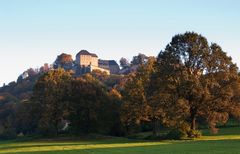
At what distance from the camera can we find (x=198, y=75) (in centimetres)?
6544

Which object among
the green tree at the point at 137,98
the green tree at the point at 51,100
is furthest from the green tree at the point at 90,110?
the green tree at the point at 137,98

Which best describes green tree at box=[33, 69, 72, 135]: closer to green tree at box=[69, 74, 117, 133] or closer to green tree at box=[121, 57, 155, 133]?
green tree at box=[69, 74, 117, 133]

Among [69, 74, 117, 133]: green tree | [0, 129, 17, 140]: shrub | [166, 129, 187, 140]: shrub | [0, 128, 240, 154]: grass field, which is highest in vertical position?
[69, 74, 117, 133]: green tree

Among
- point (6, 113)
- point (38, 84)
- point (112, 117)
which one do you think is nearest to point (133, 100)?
point (112, 117)

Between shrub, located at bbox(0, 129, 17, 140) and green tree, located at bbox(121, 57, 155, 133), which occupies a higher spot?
green tree, located at bbox(121, 57, 155, 133)

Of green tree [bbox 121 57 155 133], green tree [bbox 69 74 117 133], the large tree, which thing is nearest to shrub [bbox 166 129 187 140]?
the large tree

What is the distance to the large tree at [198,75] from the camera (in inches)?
2502

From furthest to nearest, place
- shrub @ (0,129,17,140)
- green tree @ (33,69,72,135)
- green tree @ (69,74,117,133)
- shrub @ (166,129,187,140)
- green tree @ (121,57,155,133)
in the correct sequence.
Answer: shrub @ (0,129,17,140) → green tree @ (33,69,72,135) → green tree @ (69,74,117,133) → green tree @ (121,57,155,133) → shrub @ (166,129,187,140)

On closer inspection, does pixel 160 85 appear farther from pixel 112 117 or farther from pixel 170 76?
pixel 112 117

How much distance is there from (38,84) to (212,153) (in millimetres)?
64659

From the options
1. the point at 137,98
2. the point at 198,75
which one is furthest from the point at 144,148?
the point at 137,98

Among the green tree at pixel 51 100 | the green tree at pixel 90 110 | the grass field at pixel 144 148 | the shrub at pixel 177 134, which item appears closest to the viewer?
the grass field at pixel 144 148

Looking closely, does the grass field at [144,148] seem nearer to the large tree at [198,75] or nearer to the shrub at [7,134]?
the large tree at [198,75]

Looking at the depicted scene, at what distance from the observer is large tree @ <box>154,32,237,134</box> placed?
6356cm
